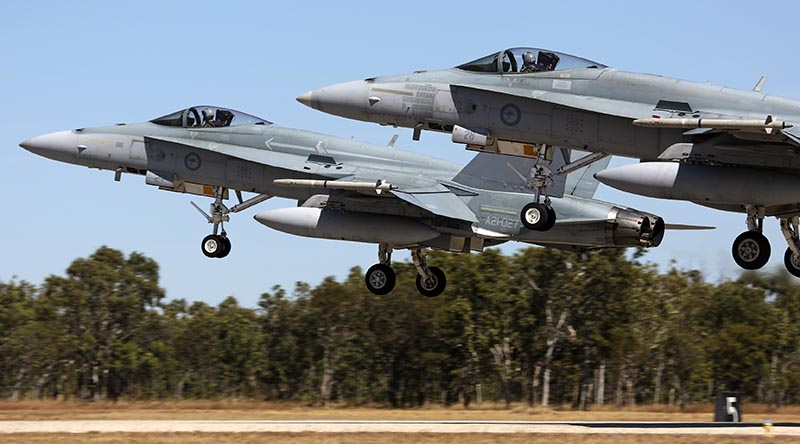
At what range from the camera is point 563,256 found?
167 ft

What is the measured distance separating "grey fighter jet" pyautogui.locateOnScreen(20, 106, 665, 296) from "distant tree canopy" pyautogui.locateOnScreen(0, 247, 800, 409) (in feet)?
67.1

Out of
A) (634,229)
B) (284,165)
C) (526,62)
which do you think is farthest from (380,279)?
(526,62)

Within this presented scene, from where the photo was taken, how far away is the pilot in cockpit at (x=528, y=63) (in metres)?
24.4

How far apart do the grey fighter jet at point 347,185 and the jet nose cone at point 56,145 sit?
0.09ft

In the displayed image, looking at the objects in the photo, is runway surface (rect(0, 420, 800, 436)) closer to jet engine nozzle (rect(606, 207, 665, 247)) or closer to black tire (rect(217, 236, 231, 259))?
jet engine nozzle (rect(606, 207, 665, 247))

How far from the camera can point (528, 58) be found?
24.6 metres

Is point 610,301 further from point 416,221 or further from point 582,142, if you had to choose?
point 582,142

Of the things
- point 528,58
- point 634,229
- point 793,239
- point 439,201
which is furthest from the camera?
point 439,201

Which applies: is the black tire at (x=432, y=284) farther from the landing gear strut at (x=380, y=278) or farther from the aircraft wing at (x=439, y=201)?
the aircraft wing at (x=439, y=201)

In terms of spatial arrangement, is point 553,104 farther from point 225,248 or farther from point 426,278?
point 225,248

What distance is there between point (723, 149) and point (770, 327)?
3401 cm

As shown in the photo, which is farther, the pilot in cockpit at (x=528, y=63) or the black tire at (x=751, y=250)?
the pilot in cockpit at (x=528, y=63)

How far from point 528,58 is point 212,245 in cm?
1076

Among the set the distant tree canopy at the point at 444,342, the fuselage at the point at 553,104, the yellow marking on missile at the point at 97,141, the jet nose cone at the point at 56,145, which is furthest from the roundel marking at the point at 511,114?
the distant tree canopy at the point at 444,342
